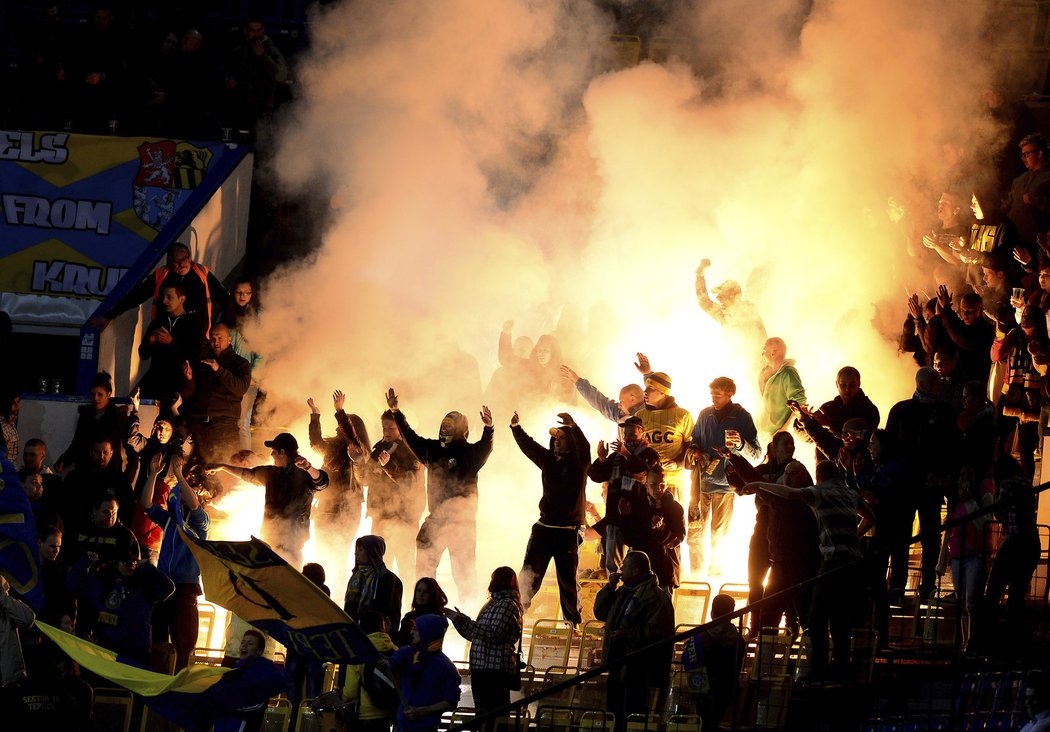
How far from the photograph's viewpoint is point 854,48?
1792cm

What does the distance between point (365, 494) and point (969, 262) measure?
200 inches

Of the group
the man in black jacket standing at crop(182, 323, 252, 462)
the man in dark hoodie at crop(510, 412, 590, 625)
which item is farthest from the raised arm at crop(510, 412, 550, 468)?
the man in black jacket standing at crop(182, 323, 252, 462)

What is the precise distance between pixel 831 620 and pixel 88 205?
8820 mm

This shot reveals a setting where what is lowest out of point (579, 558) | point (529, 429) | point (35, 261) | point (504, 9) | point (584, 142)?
point (579, 558)

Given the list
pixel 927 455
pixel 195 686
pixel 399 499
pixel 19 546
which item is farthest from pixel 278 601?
pixel 927 455

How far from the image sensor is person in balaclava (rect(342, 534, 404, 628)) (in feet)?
38.3

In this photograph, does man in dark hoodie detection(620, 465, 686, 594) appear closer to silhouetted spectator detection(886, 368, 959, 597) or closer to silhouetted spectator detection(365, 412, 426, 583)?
silhouetted spectator detection(886, 368, 959, 597)

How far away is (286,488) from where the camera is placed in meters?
13.7

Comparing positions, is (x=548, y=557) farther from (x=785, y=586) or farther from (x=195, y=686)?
(x=195, y=686)

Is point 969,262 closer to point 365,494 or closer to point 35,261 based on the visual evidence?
point 365,494

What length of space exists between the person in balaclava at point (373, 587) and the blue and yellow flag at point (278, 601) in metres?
0.98

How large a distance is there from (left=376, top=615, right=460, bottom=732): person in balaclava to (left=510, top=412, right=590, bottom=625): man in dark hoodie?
274cm

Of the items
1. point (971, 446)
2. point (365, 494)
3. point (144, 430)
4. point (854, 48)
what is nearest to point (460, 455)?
point (365, 494)

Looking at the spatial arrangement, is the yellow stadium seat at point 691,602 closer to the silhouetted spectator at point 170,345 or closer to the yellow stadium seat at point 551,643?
the yellow stadium seat at point 551,643
